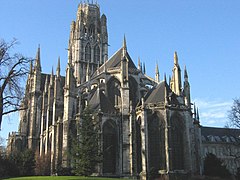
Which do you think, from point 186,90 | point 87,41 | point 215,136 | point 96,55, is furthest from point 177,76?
point 215,136

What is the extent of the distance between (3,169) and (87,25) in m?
36.4

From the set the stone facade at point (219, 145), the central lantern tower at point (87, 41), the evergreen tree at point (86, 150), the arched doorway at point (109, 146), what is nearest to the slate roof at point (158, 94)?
the arched doorway at point (109, 146)

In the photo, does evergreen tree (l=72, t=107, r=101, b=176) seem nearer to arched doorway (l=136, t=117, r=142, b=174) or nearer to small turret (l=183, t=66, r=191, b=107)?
arched doorway (l=136, t=117, r=142, b=174)

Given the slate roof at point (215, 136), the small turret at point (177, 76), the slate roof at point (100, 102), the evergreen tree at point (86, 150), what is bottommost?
the evergreen tree at point (86, 150)

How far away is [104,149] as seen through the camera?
35656 millimetres

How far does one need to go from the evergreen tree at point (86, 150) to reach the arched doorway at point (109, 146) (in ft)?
21.5

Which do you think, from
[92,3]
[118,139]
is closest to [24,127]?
[118,139]

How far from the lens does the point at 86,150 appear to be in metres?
27.9

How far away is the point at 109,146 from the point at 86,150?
8477 mm

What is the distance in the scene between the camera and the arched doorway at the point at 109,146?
116ft

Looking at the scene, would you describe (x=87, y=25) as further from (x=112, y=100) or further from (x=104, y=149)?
(x=104, y=149)

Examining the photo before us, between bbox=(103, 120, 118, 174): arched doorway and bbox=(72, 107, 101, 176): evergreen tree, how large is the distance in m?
6.54

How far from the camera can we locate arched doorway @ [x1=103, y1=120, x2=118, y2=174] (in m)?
35.5

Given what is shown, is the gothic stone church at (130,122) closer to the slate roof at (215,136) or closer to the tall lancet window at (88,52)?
the tall lancet window at (88,52)
